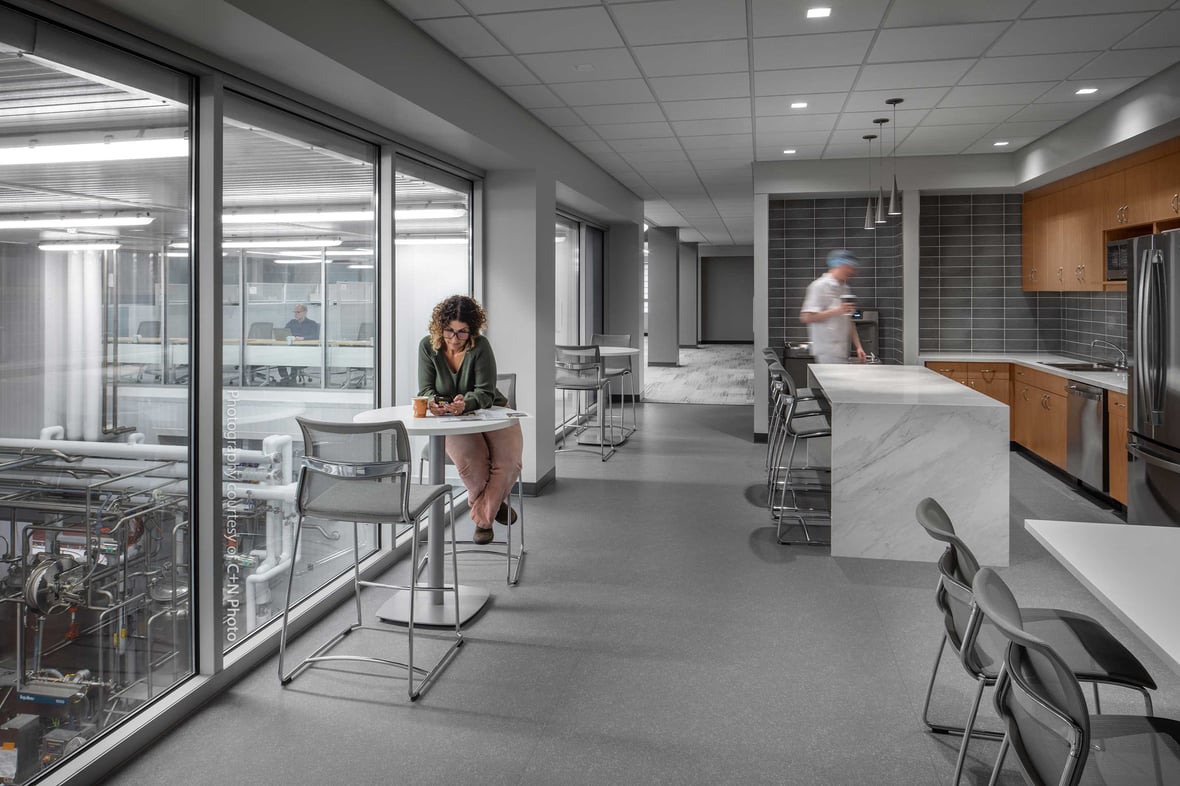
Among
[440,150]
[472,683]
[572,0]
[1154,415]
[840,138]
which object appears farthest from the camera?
[840,138]

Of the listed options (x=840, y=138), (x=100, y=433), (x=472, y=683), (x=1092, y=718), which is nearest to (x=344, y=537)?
(x=472, y=683)

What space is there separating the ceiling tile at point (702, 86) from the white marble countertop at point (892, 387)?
1866mm

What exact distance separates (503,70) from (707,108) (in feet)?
5.30

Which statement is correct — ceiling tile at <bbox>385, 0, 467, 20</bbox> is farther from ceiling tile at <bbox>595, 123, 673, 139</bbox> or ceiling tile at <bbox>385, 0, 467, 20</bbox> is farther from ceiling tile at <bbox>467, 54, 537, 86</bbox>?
ceiling tile at <bbox>595, 123, 673, 139</bbox>

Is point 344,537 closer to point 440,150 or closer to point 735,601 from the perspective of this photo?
point 735,601

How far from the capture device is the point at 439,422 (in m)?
3.42

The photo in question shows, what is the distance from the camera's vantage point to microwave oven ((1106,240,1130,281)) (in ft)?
19.7

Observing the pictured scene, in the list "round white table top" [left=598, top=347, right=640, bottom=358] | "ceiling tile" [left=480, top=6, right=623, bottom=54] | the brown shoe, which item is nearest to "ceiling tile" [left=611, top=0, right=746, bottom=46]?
"ceiling tile" [left=480, top=6, right=623, bottom=54]

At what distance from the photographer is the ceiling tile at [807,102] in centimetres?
534

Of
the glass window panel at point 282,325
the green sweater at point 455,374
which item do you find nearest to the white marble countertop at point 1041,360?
the green sweater at point 455,374

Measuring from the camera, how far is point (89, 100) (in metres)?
2.53

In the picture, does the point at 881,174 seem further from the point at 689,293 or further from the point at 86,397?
the point at 689,293

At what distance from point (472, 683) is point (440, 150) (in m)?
3.23

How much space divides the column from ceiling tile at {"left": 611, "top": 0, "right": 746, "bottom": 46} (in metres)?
1.87
